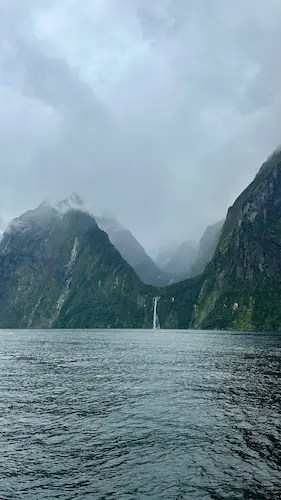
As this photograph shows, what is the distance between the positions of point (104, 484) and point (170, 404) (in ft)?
72.1

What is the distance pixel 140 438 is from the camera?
1321 inches

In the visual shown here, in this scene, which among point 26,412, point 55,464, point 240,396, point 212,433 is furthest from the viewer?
point 240,396

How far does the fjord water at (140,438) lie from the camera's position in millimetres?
24500

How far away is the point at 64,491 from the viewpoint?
78.0 feet

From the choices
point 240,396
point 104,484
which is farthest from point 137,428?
point 240,396

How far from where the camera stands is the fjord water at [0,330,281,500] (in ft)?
80.4

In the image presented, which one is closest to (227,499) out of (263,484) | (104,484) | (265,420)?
(263,484)

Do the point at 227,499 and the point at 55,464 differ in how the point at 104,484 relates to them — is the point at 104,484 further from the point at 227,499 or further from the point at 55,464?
the point at 227,499

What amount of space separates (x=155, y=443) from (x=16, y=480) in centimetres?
1094

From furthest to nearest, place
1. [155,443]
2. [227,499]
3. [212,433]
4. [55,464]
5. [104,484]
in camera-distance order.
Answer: [212,433] < [155,443] < [55,464] < [104,484] < [227,499]

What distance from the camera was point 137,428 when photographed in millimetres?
36406

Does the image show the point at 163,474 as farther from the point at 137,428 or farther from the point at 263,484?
the point at 137,428

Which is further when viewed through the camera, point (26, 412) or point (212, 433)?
point (26, 412)

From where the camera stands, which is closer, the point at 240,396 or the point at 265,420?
the point at 265,420
